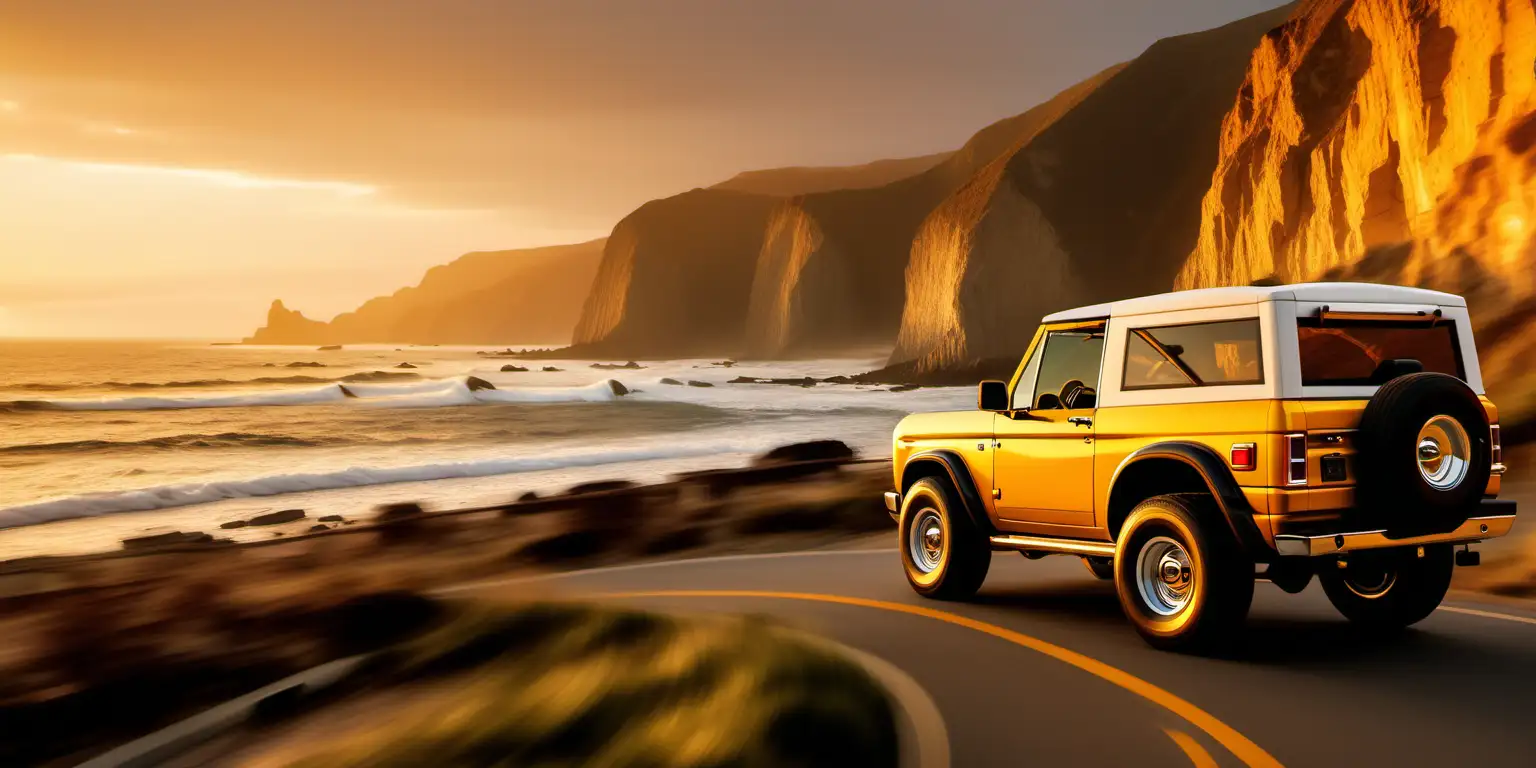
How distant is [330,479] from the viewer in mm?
31625

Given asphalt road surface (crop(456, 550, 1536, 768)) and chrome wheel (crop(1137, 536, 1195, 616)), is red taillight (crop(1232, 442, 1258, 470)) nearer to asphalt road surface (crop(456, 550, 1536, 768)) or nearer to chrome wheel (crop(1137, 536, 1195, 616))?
chrome wheel (crop(1137, 536, 1195, 616))

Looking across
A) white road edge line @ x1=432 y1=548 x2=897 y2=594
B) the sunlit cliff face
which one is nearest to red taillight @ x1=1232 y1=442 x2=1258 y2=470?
white road edge line @ x1=432 y1=548 x2=897 y2=594

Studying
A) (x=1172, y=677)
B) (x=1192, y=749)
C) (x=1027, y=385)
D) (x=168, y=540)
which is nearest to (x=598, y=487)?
(x=168, y=540)

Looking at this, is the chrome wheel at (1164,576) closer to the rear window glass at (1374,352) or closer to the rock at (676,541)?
the rear window glass at (1374,352)

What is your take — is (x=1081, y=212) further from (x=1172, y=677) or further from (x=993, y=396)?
(x=1172, y=677)

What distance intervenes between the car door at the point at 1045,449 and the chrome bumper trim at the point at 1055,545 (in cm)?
16

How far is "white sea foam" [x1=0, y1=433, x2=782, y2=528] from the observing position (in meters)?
27.1

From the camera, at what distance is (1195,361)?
9.02 metres

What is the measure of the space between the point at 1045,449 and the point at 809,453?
20132 millimetres

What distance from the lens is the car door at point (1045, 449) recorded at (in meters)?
9.16

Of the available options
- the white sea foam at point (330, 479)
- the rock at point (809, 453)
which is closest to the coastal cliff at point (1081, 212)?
the white sea foam at point (330, 479)

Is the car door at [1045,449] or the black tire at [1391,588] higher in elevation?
the car door at [1045,449]

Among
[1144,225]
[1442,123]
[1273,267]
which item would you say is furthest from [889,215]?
[1442,123]

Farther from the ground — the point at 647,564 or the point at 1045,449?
the point at 1045,449
